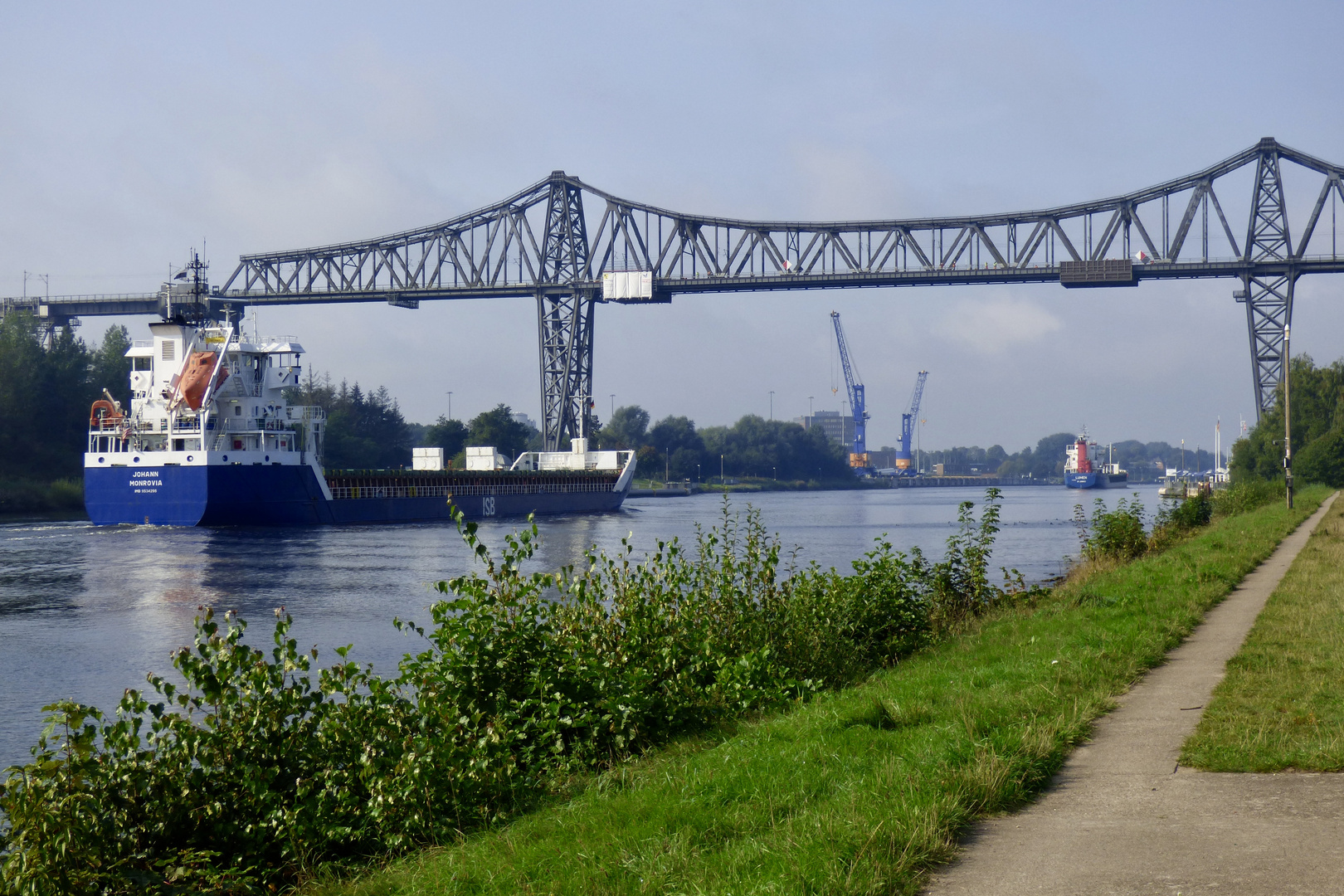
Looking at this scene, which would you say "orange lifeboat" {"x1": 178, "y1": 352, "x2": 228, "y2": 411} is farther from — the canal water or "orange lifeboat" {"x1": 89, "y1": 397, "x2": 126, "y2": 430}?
the canal water

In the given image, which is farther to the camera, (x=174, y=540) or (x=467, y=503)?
(x=467, y=503)

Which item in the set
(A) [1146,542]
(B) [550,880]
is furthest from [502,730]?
(A) [1146,542]

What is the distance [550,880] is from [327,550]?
38.8 metres

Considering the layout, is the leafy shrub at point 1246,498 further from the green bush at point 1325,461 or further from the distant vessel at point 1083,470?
the distant vessel at point 1083,470

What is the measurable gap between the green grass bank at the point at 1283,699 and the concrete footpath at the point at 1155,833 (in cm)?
20

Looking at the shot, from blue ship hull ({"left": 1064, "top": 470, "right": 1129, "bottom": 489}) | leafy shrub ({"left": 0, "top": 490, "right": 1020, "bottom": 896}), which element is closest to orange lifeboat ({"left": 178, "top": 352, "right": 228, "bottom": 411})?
leafy shrub ({"left": 0, "top": 490, "right": 1020, "bottom": 896})

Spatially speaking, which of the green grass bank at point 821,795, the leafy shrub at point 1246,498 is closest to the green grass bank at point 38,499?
the leafy shrub at point 1246,498

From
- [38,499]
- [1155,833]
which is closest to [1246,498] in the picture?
[1155,833]

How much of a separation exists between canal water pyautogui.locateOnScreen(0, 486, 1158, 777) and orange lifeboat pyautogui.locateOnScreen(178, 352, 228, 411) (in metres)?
6.48

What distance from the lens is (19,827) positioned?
6.31m

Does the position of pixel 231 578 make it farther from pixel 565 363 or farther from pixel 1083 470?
pixel 1083 470

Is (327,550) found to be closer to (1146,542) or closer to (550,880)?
(1146,542)

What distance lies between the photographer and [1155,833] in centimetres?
585

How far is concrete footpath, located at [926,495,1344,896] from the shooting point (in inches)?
203
